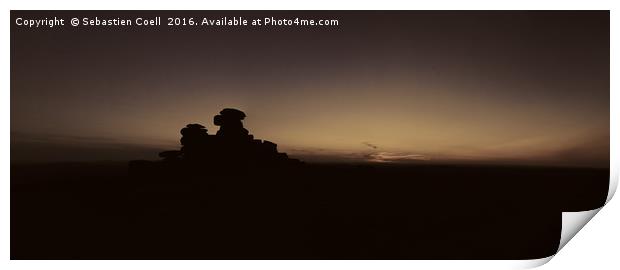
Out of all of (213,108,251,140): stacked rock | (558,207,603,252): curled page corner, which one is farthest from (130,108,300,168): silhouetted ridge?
(558,207,603,252): curled page corner

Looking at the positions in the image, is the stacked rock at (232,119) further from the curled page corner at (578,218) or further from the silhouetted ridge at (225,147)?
the curled page corner at (578,218)

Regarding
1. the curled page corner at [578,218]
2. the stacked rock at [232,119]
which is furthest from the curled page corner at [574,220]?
the stacked rock at [232,119]

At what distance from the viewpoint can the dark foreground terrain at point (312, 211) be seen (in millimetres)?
2062

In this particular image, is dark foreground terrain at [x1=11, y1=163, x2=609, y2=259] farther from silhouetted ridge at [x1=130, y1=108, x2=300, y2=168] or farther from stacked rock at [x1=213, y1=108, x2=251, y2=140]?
stacked rock at [x1=213, y1=108, x2=251, y2=140]

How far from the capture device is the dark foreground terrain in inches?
81.2

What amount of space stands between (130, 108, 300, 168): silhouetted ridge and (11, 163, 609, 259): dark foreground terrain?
0.13 feet

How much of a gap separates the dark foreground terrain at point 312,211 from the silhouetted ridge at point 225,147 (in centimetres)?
4

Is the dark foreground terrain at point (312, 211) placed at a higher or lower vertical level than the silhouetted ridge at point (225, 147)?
lower

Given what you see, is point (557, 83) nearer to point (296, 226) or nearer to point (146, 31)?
point (296, 226)

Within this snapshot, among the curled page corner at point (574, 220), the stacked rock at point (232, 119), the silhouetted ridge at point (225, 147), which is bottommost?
the curled page corner at point (574, 220)

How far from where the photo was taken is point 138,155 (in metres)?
2.07
